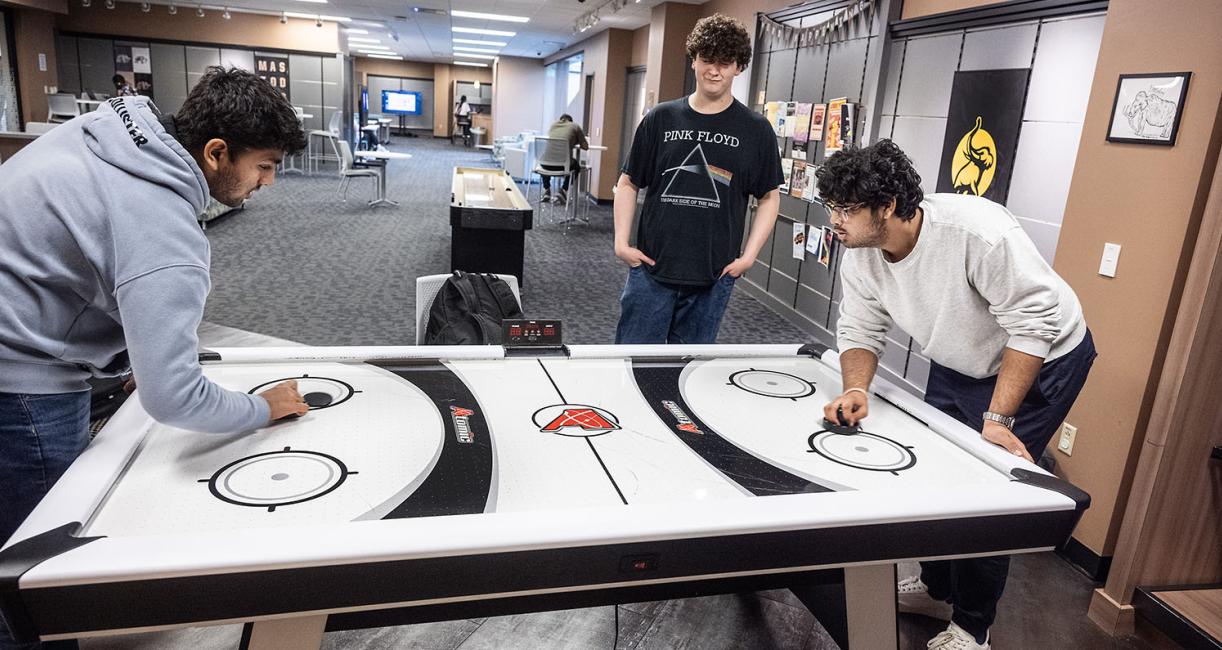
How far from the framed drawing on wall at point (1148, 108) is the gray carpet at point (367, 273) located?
264 centimetres

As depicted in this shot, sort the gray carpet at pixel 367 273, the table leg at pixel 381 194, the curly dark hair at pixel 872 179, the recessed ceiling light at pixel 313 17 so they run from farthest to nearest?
the recessed ceiling light at pixel 313 17 < the table leg at pixel 381 194 < the gray carpet at pixel 367 273 < the curly dark hair at pixel 872 179

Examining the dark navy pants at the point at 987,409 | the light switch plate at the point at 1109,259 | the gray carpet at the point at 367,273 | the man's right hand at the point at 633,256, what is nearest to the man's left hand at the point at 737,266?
the man's right hand at the point at 633,256

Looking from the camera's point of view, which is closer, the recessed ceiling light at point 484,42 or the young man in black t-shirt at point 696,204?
the young man in black t-shirt at point 696,204

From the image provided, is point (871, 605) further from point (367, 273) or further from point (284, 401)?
point (367, 273)

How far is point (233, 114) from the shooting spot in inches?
48.2

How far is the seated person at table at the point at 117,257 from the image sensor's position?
1118 mm

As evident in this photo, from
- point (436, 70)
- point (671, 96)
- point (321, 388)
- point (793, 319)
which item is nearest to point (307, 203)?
point (671, 96)

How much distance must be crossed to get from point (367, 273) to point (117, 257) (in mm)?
5126

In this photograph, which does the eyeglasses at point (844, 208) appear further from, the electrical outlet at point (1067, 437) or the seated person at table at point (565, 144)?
the seated person at table at point (565, 144)

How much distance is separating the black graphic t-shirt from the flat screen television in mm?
26712

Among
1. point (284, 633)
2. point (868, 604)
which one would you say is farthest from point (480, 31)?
point (284, 633)

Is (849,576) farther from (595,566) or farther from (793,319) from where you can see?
(793,319)

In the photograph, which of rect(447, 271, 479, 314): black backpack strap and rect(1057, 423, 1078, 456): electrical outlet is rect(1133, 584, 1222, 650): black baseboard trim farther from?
rect(447, 271, 479, 314): black backpack strap

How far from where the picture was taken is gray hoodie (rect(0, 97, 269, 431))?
111 centimetres
